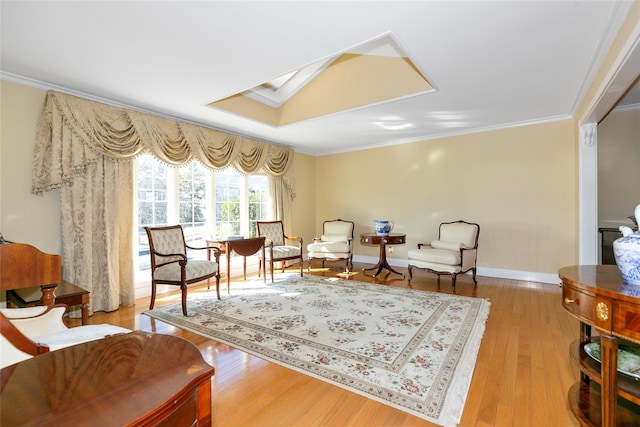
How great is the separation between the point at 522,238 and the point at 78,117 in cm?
581

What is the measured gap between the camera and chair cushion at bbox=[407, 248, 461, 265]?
383 cm

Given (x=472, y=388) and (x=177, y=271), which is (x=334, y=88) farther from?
(x=472, y=388)

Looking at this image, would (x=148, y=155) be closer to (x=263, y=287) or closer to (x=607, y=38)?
(x=263, y=287)

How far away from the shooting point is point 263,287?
409 centimetres

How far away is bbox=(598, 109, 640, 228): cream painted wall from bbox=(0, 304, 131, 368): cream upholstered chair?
568cm

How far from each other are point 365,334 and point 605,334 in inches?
67.1

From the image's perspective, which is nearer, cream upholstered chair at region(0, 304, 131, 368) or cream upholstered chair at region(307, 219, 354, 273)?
cream upholstered chair at region(0, 304, 131, 368)

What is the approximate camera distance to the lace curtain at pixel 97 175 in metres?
2.93

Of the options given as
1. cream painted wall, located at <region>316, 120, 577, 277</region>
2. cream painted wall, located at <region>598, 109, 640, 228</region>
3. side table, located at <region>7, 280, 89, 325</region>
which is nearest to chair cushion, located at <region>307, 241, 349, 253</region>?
cream painted wall, located at <region>316, 120, 577, 277</region>

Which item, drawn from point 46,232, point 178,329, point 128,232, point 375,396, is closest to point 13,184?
point 46,232

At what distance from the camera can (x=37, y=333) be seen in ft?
5.05

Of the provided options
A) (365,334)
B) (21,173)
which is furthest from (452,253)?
(21,173)

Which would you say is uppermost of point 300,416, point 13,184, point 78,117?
point 78,117

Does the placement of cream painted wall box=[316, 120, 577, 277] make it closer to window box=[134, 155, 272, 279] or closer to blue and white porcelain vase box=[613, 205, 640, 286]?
window box=[134, 155, 272, 279]
